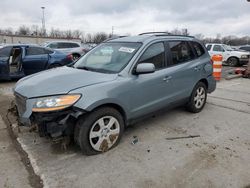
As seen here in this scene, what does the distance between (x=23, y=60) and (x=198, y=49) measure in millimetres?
6561

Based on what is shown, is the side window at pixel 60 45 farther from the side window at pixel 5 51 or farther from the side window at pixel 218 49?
the side window at pixel 218 49

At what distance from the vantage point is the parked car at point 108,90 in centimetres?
283

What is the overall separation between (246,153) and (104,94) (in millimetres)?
2291

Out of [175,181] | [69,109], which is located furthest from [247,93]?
[69,109]

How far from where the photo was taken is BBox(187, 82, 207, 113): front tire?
481cm

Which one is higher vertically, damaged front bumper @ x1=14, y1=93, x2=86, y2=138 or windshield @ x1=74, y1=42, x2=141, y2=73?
windshield @ x1=74, y1=42, x2=141, y2=73

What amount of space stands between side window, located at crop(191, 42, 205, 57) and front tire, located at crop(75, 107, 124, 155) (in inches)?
102

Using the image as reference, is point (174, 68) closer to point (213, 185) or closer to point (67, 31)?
point (213, 185)

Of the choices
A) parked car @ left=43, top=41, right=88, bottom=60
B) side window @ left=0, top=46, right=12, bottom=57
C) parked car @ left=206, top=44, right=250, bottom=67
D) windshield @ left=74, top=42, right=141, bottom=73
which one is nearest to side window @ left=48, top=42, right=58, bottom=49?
parked car @ left=43, top=41, right=88, bottom=60

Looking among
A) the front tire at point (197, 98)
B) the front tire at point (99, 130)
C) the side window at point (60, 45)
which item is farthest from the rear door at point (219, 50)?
the front tire at point (99, 130)

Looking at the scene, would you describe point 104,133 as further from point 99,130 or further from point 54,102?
point 54,102


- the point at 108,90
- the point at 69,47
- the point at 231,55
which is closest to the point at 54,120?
the point at 108,90

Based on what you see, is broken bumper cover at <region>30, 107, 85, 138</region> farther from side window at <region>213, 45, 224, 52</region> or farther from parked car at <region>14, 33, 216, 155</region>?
side window at <region>213, 45, 224, 52</region>

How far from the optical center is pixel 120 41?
4.16m
